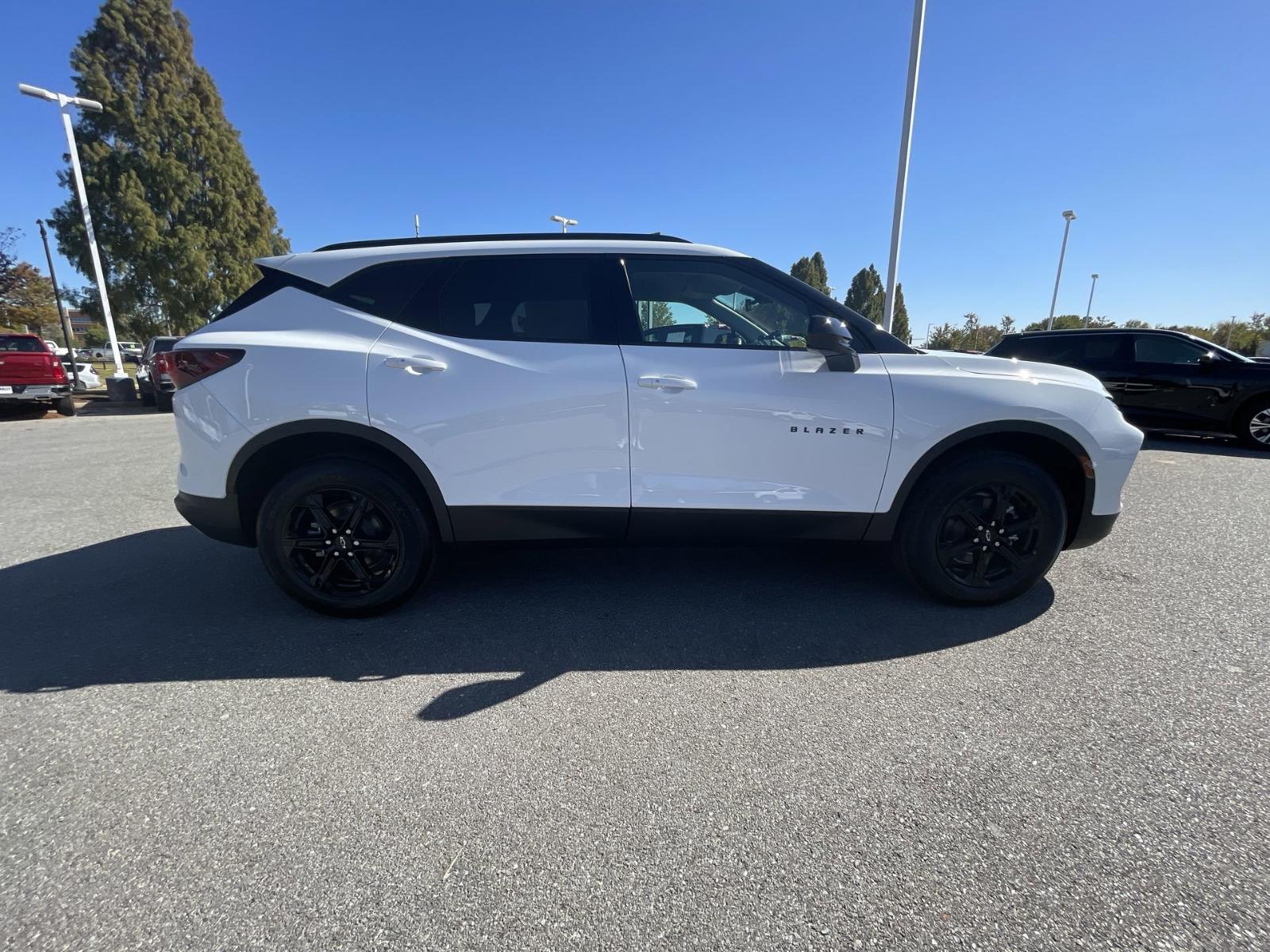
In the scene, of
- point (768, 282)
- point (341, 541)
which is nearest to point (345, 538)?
point (341, 541)

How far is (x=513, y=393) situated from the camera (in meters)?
2.75

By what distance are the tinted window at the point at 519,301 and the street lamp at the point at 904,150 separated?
820 cm

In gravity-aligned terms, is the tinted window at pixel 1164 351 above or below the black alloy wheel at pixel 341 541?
above

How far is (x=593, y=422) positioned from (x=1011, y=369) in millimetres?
2137

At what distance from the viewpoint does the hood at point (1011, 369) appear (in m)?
2.93

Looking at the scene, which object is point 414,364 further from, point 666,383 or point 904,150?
point 904,150

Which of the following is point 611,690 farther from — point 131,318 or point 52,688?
point 131,318

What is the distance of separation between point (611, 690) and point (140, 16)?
1171 inches

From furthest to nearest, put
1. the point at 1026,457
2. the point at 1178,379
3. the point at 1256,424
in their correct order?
the point at 1178,379
the point at 1256,424
the point at 1026,457

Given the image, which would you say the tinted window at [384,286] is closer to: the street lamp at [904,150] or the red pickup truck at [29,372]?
the street lamp at [904,150]

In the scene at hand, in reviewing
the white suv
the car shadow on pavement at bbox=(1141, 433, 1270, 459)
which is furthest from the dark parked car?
the car shadow on pavement at bbox=(1141, 433, 1270, 459)

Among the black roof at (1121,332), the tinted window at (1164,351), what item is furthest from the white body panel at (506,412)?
the tinted window at (1164,351)

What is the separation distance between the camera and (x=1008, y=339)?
9.08 m

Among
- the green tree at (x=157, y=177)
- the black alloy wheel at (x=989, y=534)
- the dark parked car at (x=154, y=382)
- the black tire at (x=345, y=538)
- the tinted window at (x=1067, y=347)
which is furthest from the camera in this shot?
the green tree at (x=157, y=177)
